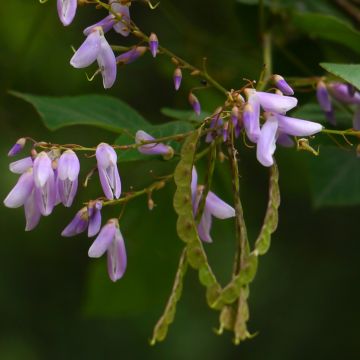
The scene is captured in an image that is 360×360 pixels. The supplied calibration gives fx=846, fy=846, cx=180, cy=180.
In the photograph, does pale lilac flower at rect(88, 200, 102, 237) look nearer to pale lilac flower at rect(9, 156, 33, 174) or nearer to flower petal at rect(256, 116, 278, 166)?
pale lilac flower at rect(9, 156, 33, 174)

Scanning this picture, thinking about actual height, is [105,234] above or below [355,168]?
above

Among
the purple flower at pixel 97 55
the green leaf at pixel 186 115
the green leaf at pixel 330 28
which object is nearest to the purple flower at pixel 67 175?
the purple flower at pixel 97 55

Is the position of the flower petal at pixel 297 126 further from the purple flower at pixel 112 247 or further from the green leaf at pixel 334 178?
the green leaf at pixel 334 178

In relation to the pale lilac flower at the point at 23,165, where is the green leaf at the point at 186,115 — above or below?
below

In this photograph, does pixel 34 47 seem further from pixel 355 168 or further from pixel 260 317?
pixel 260 317

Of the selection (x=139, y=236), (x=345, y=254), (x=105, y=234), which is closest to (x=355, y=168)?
(x=139, y=236)

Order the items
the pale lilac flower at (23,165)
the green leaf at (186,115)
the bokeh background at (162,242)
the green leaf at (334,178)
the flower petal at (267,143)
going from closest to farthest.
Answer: the flower petal at (267,143)
the pale lilac flower at (23,165)
the green leaf at (186,115)
the green leaf at (334,178)
the bokeh background at (162,242)

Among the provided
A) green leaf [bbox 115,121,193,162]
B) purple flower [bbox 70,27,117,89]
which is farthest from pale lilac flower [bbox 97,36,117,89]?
green leaf [bbox 115,121,193,162]
